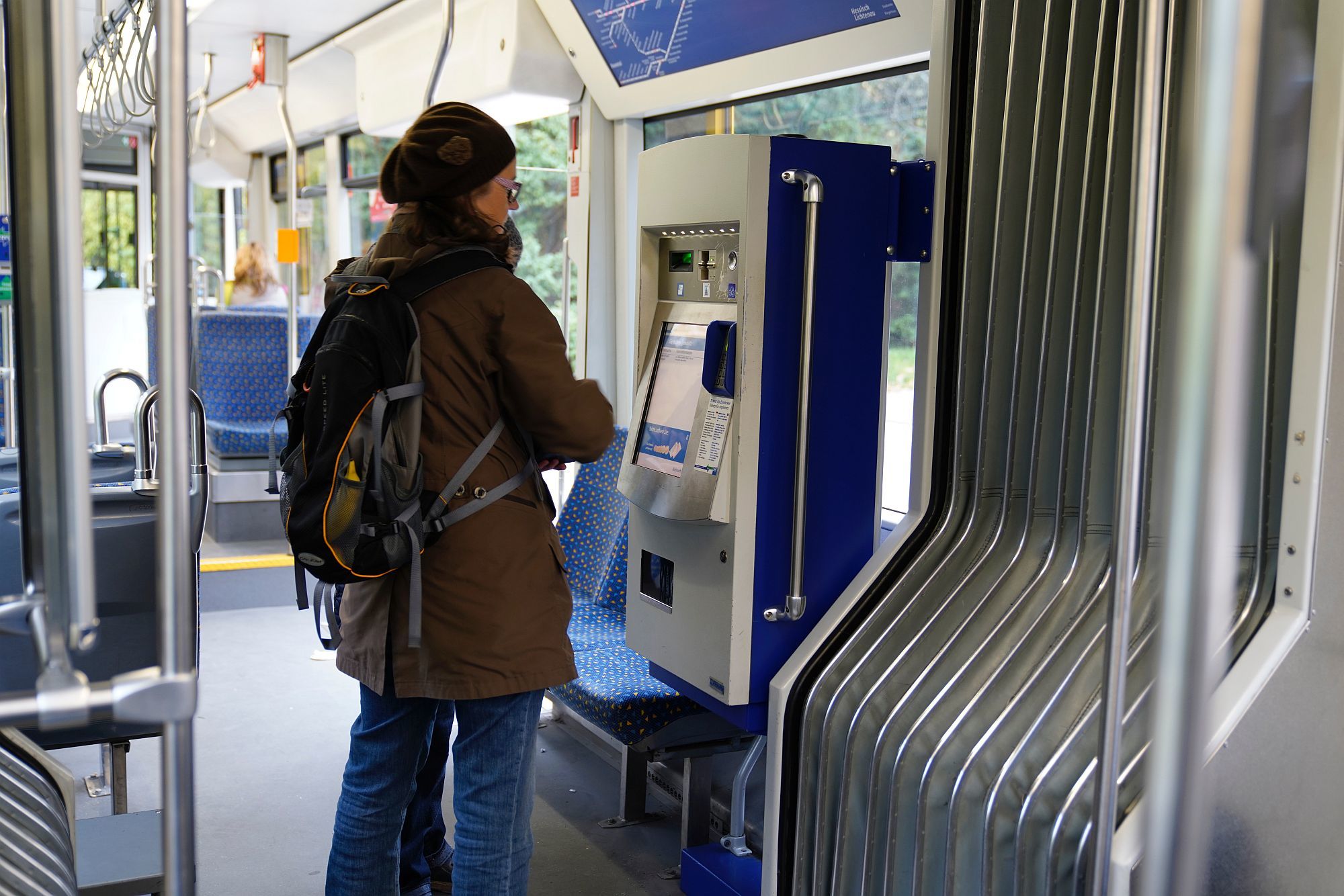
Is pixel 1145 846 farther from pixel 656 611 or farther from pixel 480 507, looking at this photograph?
pixel 656 611

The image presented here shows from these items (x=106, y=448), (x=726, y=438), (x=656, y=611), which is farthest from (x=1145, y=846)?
(x=106, y=448)

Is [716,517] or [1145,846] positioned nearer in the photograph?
Result: [1145,846]

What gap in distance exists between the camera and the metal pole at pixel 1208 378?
789 mm

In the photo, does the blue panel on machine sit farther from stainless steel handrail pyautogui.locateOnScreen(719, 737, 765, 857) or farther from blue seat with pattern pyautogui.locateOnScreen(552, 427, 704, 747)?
blue seat with pattern pyautogui.locateOnScreen(552, 427, 704, 747)

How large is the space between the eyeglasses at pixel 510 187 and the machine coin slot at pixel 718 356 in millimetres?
485

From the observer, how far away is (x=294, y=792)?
11.9 feet

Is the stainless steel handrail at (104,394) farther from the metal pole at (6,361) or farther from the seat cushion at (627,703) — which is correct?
the seat cushion at (627,703)

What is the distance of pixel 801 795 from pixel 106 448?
Answer: 2.28 metres

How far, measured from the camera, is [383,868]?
Result: 240 centimetres

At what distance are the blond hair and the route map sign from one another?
4716 mm

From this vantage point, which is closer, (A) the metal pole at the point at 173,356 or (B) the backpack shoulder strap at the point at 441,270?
(A) the metal pole at the point at 173,356

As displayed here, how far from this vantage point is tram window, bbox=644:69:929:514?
3.29 metres

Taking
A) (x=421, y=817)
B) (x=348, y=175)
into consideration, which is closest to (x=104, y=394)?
(x=421, y=817)

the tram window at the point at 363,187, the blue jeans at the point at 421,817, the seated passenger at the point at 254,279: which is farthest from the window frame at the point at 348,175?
the blue jeans at the point at 421,817
